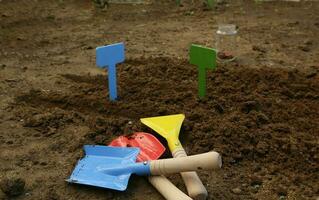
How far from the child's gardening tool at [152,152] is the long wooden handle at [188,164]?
5cm

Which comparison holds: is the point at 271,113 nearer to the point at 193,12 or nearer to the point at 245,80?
the point at 245,80

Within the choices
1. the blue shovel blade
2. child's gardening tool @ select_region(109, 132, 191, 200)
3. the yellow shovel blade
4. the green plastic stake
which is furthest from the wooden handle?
the green plastic stake

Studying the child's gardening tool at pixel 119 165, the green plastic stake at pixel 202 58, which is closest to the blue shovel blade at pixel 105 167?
the child's gardening tool at pixel 119 165

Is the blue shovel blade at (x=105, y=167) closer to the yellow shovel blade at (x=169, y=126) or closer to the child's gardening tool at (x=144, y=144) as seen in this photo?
the child's gardening tool at (x=144, y=144)

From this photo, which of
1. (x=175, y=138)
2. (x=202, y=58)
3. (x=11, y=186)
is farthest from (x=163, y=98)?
(x=11, y=186)

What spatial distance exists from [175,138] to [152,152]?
0.14m

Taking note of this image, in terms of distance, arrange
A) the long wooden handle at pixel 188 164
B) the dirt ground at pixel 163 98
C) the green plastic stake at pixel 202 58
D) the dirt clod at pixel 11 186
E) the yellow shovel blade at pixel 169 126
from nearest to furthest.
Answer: the long wooden handle at pixel 188 164 → the dirt clod at pixel 11 186 → the dirt ground at pixel 163 98 → the yellow shovel blade at pixel 169 126 → the green plastic stake at pixel 202 58

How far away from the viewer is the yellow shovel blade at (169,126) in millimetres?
2288

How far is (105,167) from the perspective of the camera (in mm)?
2121

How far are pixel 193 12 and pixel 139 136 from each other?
2.67 meters

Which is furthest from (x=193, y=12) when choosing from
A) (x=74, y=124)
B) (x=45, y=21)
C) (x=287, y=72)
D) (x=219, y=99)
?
(x=74, y=124)

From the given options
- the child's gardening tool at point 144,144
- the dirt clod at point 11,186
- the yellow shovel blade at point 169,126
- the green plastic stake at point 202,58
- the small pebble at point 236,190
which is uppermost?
the green plastic stake at point 202,58

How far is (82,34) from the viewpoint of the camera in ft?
13.7

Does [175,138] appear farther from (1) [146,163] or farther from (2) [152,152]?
(1) [146,163]
